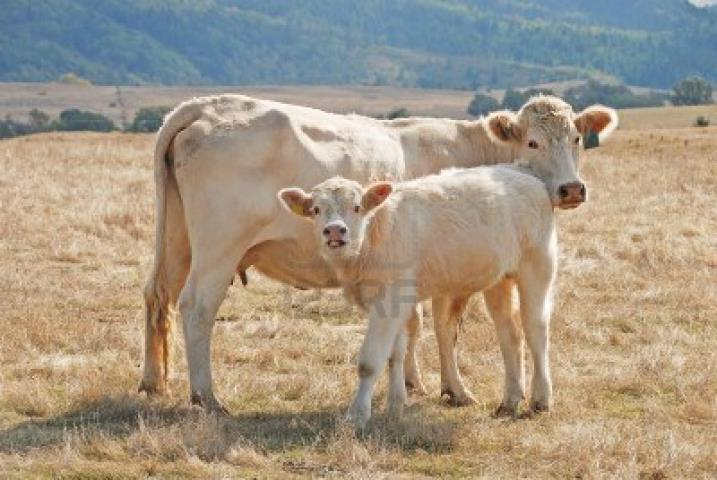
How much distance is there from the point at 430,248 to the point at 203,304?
1.89m

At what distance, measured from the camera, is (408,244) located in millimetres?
8852

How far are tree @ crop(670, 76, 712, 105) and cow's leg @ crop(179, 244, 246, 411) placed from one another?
5818 inches

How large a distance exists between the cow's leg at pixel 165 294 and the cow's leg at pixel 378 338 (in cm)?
196

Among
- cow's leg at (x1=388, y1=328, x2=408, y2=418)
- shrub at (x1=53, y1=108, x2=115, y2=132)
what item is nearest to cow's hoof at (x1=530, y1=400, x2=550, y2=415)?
cow's leg at (x1=388, y1=328, x2=408, y2=418)

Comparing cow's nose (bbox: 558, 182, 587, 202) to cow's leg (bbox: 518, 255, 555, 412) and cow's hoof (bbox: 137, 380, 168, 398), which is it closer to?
cow's leg (bbox: 518, 255, 555, 412)

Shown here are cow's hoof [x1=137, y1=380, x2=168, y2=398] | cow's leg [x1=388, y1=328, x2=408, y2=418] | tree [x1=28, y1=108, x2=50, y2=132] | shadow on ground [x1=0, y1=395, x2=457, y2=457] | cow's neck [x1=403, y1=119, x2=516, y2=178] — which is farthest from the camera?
tree [x1=28, y1=108, x2=50, y2=132]

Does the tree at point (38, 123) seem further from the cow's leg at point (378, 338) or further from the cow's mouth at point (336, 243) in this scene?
the cow's mouth at point (336, 243)

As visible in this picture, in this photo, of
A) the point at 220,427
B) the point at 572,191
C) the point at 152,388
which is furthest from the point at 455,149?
the point at 220,427

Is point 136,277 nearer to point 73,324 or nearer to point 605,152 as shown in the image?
point 73,324

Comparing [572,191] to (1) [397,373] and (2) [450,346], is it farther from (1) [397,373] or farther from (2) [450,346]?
(1) [397,373]

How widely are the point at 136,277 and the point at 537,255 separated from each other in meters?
6.97

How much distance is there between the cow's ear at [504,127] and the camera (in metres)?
10.7

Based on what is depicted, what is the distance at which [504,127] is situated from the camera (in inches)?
423

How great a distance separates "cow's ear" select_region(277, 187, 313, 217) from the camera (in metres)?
8.52
